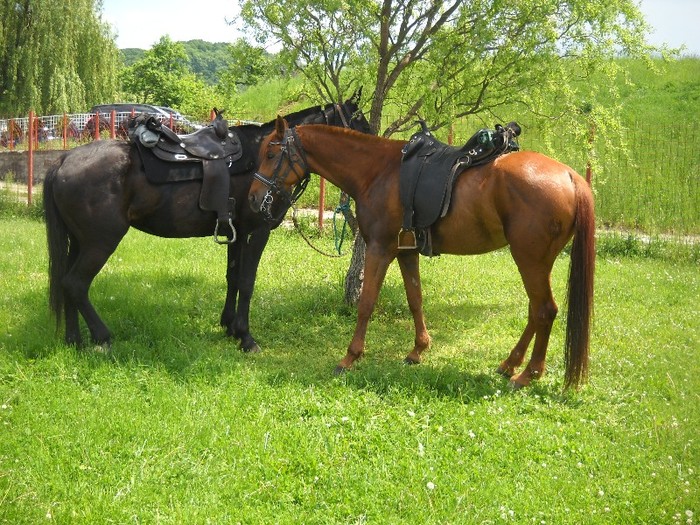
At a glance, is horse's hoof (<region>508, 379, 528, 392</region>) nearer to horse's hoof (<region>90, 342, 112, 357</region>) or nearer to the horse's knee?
the horse's knee

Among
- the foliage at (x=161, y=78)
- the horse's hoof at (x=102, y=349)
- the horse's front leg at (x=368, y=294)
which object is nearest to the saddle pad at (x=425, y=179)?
the horse's front leg at (x=368, y=294)

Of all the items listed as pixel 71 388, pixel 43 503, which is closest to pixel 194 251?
pixel 71 388

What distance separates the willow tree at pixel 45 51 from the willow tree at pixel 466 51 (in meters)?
19.2

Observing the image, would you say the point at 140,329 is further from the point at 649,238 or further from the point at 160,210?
the point at 649,238

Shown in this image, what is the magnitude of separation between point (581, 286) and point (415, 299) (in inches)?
68.0

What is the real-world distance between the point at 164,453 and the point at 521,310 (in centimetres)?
519

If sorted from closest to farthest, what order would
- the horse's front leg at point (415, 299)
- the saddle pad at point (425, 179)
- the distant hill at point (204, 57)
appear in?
the saddle pad at point (425, 179), the horse's front leg at point (415, 299), the distant hill at point (204, 57)

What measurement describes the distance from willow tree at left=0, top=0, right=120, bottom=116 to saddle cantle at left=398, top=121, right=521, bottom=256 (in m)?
21.4

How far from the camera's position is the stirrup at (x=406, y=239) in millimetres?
6184

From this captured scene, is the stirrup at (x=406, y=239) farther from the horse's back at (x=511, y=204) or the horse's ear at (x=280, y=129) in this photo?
the horse's ear at (x=280, y=129)

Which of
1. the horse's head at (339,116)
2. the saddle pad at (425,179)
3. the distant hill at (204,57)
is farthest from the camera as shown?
the distant hill at (204,57)

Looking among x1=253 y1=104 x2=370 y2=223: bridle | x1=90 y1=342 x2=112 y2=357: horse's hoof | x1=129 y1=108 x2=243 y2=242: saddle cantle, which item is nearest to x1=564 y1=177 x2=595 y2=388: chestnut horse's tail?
x1=253 y1=104 x2=370 y2=223: bridle

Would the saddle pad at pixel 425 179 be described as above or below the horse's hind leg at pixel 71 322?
above

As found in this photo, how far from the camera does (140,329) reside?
6.98 meters
